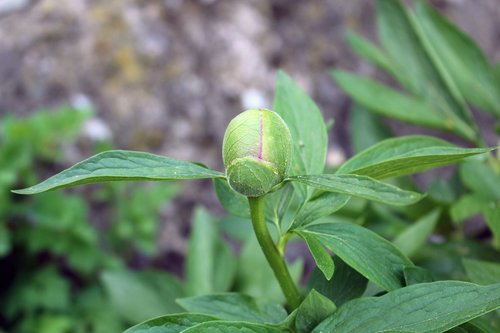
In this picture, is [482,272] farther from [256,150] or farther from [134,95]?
[134,95]

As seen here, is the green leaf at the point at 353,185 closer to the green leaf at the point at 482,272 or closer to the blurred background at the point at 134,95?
the green leaf at the point at 482,272

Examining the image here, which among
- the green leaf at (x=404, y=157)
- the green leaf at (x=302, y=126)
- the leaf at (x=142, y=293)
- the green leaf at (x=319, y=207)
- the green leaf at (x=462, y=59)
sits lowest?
the leaf at (x=142, y=293)

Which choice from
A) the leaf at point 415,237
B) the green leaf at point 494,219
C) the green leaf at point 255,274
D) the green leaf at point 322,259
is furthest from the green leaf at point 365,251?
the green leaf at point 255,274

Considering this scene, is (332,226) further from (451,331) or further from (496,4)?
(496,4)

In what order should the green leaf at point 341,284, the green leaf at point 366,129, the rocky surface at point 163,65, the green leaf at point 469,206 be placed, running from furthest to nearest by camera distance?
the rocky surface at point 163,65 < the green leaf at point 366,129 < the green leaf at point 469,206 < the green leaf at point 341,284

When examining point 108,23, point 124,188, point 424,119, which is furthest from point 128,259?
point 424,119

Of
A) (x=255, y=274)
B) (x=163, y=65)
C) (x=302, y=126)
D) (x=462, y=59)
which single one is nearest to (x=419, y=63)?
(x=462, y=59)
